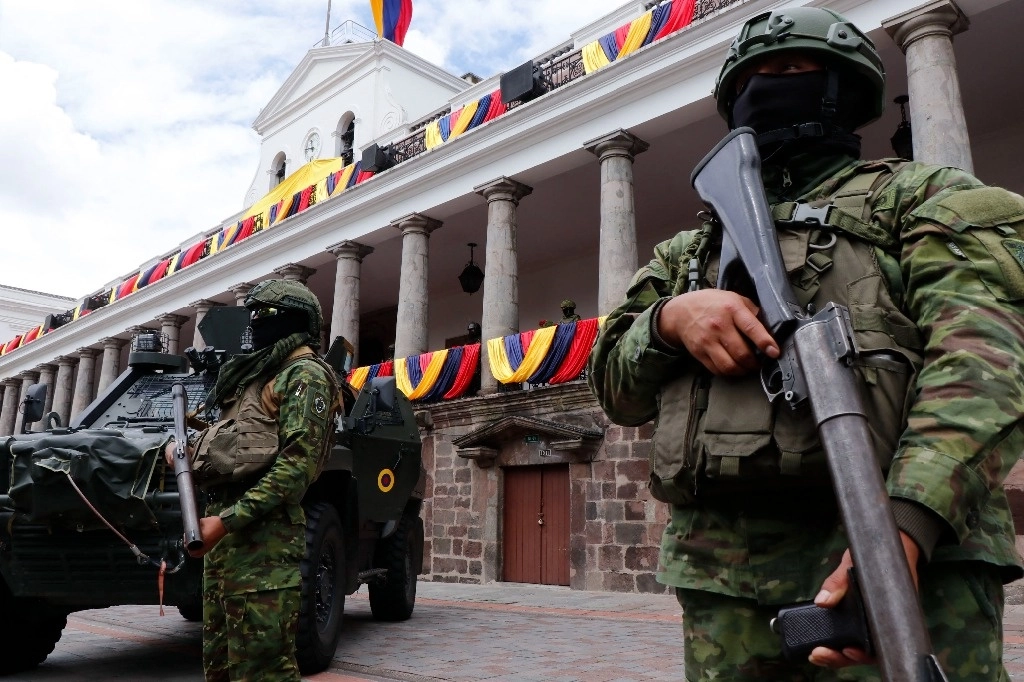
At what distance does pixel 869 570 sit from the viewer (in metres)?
1.26

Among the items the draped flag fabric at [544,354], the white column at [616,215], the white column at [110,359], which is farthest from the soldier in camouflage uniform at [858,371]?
the white column at [110,359]

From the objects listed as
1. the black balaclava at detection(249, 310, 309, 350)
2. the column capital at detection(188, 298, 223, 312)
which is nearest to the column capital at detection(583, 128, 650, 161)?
the black balaclava at detection(249, 310, 309, 350)

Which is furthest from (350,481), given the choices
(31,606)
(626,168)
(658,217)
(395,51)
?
(395,51)

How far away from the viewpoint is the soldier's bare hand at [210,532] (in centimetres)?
316

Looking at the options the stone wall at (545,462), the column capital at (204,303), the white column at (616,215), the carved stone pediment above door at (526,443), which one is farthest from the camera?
the column capital at (204,303)

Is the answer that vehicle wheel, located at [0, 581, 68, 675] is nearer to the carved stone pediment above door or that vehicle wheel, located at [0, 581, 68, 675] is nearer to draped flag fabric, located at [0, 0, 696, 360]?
draped flag fabric, located at [0, 0, 696, 360]

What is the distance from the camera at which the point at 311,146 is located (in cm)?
2823

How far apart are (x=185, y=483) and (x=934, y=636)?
9.20 ft

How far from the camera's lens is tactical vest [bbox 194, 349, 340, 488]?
3586 mm

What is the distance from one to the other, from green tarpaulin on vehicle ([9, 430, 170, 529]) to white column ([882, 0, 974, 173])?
9.70 meters

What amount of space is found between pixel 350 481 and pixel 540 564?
329 inches

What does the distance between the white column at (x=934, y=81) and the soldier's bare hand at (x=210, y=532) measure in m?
10.00

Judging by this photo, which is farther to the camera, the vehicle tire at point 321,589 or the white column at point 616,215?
the white column at point 616,215

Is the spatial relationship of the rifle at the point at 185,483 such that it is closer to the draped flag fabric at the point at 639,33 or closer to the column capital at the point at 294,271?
the draped flag fabric at the point at 639,33
